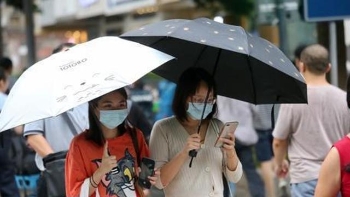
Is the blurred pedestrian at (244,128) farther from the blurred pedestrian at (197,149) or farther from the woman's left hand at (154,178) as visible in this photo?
the woman's left hand at (154,178)

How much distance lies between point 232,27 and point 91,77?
0.91m

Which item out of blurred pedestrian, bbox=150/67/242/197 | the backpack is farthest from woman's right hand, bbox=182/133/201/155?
the backpack

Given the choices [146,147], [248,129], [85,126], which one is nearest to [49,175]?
[85,126]

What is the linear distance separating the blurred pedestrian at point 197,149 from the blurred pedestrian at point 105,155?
173 millimetres

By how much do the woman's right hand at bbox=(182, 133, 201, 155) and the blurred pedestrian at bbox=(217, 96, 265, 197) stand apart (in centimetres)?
323

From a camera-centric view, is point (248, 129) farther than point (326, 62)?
Yes

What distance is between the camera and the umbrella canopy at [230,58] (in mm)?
4105

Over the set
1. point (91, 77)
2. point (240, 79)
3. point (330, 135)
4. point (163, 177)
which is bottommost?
point (330, 135)

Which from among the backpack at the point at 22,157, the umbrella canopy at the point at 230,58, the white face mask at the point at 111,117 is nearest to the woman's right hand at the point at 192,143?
the white face mask at the point at 111,117

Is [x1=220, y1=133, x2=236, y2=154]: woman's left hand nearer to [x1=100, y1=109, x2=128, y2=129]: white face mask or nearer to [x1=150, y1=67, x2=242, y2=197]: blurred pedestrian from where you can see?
[x1=150, y1=67, x2=242, y2=197]: blurred pedestrian

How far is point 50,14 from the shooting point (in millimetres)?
20734

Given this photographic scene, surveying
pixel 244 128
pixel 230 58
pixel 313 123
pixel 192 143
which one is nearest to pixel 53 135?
pixel 230 58

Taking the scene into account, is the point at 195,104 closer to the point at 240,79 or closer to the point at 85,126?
the point at 240,79

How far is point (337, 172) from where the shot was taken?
352cm
